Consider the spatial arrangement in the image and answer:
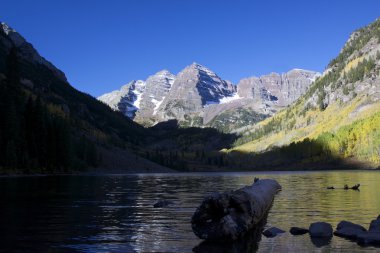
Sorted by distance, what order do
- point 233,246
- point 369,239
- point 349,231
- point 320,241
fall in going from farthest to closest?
point 349,231
point 320,241
point 369,239
point 233,246

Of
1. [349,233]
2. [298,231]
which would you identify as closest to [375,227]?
[349,233]

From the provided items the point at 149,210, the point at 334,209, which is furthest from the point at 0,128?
the point at 334,209

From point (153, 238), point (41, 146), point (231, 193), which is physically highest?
point (41, 146)

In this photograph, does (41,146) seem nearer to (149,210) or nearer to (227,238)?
(149,210)

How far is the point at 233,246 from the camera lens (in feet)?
71.2

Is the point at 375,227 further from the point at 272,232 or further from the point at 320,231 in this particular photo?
the point at 272,232

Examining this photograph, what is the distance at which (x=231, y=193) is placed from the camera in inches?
1001

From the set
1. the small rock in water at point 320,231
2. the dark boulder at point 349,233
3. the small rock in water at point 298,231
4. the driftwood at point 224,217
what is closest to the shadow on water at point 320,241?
the small rock in water at point 320,231

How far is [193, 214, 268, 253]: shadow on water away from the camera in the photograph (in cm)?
2072

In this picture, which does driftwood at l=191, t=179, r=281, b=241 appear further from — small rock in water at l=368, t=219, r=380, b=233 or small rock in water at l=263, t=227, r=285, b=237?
small rock in water at l=368, t=219, r=380, b=233

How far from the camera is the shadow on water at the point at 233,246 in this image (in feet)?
68.0

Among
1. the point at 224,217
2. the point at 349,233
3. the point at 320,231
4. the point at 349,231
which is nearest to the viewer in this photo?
the point at 224,217

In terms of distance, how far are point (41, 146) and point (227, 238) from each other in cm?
14856

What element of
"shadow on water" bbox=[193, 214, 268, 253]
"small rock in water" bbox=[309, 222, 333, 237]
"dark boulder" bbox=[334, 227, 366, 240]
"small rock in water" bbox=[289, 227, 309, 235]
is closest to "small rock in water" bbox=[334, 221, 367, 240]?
"dark boulder" bbox=[334, 227, 366, 240]
